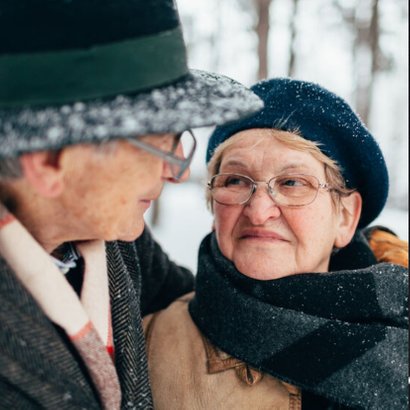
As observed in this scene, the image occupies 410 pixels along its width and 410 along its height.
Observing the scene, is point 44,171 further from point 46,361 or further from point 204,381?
point 204,381

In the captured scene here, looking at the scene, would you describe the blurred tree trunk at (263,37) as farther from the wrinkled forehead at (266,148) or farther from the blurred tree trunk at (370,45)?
the wrinkled forehead at (266,148)

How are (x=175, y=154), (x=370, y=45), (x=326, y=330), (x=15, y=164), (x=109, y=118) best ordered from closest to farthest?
1. (x=109, y=118)
2. (x=15, y=164)
3. (x=175, y=154)
4. (x=326, y=330)
5. (x=370, y=45)

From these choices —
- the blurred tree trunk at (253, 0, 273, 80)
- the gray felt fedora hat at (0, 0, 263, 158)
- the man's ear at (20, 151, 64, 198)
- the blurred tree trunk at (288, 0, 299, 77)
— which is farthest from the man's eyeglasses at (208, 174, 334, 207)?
the blurred tree trunk at (288, 0, 299, 77)

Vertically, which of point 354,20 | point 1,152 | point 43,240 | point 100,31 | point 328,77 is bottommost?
point 328,77

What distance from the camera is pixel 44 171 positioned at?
1.27 m

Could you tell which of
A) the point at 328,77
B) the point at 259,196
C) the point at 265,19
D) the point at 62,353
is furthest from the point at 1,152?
the point at 328,77

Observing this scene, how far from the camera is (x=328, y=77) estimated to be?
17578mm

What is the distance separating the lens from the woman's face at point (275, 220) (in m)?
2.01

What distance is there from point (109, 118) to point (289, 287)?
3.60 ft

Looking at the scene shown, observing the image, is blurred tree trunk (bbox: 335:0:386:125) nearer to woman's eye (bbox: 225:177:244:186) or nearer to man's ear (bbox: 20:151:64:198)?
woman's eye (bbox: 225:177:244:186)

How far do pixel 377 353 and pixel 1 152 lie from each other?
1493 millimetres

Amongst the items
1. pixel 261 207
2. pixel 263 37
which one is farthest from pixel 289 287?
pixel 263 37

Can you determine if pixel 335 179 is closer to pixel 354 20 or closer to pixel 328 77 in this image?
pixel 354 20

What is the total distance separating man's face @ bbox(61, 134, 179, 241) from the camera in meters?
1.30
